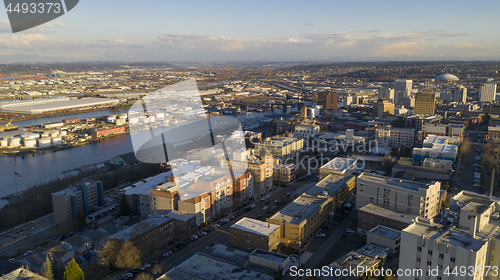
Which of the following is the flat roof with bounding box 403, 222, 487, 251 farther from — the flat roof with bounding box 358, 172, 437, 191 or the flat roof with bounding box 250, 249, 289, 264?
the flat roof with bounding box 358, 172, 437, 191

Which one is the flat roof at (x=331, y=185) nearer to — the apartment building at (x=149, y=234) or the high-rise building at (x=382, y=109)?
the apartment building at (x=149, y=234)

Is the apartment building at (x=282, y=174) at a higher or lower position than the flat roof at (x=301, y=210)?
lower

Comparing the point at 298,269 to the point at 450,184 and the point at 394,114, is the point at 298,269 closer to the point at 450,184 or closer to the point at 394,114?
the point at 450,184

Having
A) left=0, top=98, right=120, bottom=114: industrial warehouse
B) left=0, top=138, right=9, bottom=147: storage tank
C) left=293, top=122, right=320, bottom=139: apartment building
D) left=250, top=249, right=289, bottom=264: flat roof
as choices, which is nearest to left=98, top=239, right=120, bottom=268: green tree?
left=250, top=249, right=289, bottom=264: flat roof

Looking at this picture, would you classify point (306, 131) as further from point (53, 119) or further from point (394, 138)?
point (53, 119)

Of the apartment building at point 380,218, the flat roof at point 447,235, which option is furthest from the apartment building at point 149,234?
the flat roof at point 447,235

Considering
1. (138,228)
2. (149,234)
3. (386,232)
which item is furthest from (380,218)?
(138,228)

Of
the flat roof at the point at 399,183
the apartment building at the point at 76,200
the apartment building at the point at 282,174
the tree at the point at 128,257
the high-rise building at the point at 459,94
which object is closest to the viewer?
the tree at the point at 128,257
